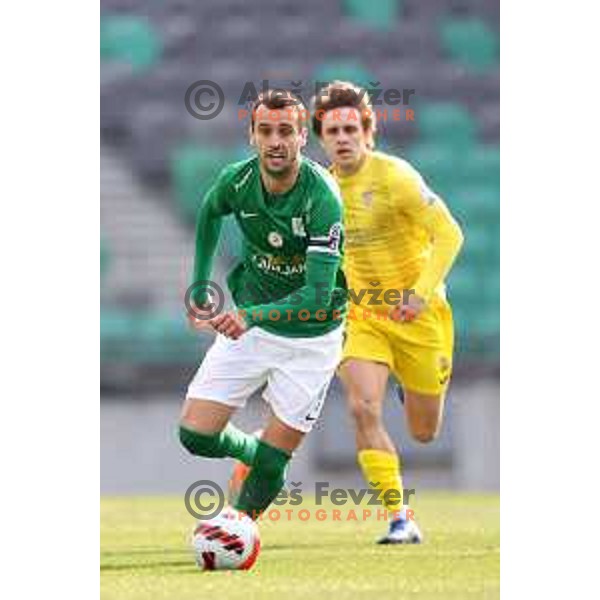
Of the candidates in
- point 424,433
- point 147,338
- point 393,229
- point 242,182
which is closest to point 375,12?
point 147,338

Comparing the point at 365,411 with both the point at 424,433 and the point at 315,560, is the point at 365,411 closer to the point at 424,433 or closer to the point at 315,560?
the point at 424,433

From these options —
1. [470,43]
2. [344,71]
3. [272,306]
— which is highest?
[470,43]

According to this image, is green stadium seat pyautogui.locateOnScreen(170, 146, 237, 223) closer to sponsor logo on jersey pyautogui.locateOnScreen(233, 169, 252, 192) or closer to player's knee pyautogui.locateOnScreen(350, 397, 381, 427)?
player's knee pyautogui.locateOnScreen(350, 397, 381, 427)

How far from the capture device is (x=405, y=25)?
52.5 ft

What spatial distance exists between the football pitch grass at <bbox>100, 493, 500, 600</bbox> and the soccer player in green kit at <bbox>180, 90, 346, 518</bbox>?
1.70 ft

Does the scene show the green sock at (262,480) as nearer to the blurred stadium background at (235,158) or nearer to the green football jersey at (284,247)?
the green football jersey at (284,247)

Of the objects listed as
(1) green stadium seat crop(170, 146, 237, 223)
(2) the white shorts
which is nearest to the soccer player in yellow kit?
(2) the white shorts

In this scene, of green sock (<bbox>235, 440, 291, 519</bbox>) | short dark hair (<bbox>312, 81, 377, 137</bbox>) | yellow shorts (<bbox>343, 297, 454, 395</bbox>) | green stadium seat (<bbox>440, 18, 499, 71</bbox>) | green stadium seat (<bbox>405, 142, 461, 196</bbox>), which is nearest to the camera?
green sock (<bbox>235, 440, 291, 519</bbox>)

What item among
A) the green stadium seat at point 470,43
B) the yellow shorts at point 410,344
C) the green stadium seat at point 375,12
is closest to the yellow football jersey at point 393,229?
the yellow shorts at point 410,344

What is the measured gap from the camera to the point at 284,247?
731 centimetres

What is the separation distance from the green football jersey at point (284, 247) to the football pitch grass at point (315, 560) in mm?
1054

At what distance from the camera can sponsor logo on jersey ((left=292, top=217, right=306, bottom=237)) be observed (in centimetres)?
722

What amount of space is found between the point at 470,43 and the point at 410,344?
762 centimetres
